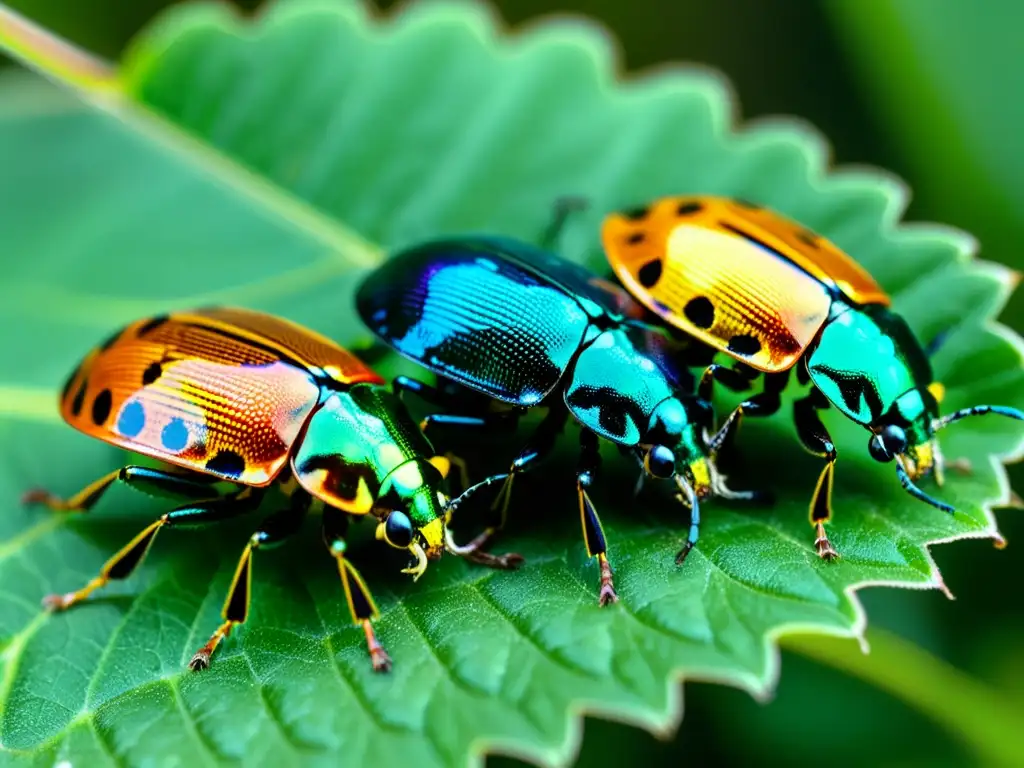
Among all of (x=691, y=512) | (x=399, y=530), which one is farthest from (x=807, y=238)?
(x=399, y=530)

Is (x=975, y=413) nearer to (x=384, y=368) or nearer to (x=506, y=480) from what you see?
(x=506, y=480)

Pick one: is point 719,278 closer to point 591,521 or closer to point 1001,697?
point 591,521

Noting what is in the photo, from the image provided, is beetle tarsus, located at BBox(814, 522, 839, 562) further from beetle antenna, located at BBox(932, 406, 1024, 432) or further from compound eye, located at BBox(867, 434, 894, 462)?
beetle antenna, located at BBox(932, 406, 1024, 432)

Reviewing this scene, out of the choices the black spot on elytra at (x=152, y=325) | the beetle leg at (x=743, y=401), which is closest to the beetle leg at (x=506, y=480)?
the beetle leg at (x=743, y=401)

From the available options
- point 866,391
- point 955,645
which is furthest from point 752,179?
point 955,645

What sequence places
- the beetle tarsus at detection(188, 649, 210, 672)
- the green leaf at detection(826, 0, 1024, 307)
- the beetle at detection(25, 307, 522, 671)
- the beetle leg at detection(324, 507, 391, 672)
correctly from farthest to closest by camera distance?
the green leaf at detection(826, 0, 1024, 307) < the beetle at detection(25, 307, 522, 671) < the beetle tarsus at detection(188, 649, 210, 672) < the beetle leg at detection(324, 507, 391, 672)

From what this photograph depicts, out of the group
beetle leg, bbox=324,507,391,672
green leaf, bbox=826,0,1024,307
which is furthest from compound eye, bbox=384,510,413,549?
green leaf, bbox=826,0,1024,307
